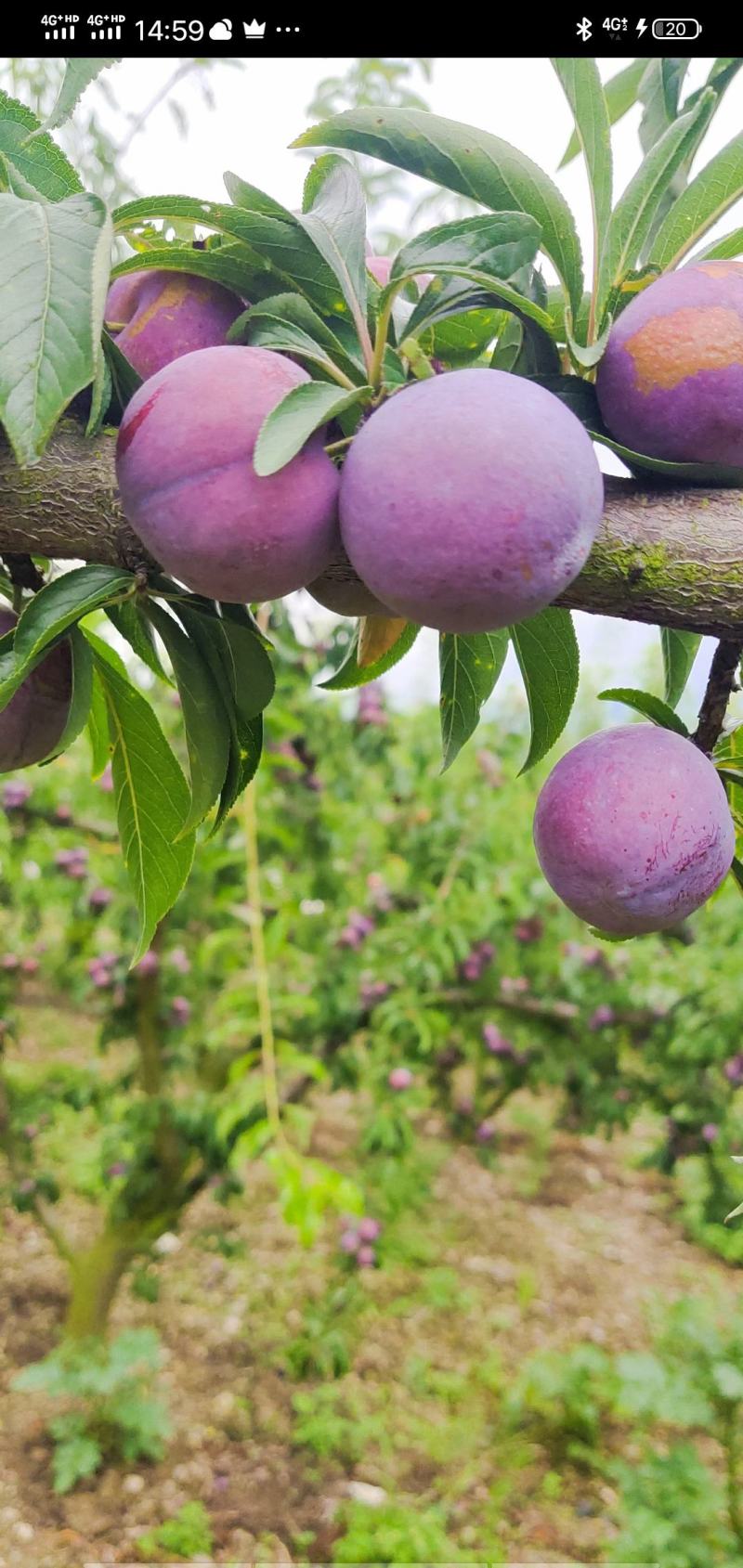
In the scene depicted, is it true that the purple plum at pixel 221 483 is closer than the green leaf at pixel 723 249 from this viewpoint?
Yes

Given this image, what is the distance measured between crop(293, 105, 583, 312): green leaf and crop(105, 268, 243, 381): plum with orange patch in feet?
0.25

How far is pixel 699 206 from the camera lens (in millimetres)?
519

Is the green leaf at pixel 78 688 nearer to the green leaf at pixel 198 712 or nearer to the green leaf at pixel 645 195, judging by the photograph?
the green leaf at pixel 198 712

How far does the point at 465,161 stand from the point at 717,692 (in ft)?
0.89

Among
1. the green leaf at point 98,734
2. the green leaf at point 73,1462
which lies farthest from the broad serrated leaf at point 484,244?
the green leaf at point 73,1462

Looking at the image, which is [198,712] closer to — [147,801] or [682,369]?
[147,801]

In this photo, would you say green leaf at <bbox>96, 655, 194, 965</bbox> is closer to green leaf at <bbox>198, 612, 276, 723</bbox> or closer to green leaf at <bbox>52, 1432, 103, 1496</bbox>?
green leaf at <bbox>198, 612, 276, 723</bbox>

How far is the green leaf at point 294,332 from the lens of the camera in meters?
0.43

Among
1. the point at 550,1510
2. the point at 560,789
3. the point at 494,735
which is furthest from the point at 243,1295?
the point at 560,789

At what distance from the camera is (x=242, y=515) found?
391 mm

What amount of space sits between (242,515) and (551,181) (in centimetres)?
23

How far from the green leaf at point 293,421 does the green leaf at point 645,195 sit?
6.7 inches

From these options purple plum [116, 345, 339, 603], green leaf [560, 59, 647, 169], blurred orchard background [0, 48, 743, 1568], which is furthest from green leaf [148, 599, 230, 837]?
blurred orchard background [0, 48, 743, 1568]
